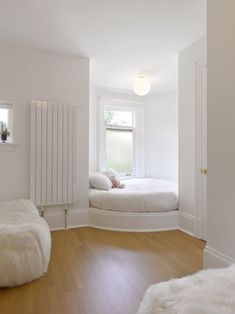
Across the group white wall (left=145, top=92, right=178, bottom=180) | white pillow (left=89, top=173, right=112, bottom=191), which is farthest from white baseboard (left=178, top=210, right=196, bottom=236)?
white wall (left=145, top=92, right=178, bottom=180)

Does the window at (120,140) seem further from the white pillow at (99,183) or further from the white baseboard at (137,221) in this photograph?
the white baseboard at (137,221)

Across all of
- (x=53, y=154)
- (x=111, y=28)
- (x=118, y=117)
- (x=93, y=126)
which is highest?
(x=111, y=28)

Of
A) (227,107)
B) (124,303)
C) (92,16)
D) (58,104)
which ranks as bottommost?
(124,303)

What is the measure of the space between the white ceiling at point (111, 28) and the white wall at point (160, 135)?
1507mm

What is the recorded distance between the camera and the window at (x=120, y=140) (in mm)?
4832

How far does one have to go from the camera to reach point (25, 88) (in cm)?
315

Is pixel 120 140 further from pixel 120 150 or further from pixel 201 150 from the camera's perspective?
pixel 201 150

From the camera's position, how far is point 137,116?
5.21 meters

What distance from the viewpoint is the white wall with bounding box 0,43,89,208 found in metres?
3.06

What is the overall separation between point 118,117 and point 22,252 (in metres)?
3.58

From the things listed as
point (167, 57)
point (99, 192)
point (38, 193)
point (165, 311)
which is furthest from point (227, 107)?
point (38, 193)

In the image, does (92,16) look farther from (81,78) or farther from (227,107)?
(227,107)

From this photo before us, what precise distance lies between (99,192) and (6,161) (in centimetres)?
131

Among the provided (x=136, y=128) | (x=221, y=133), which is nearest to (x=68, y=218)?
(x=221, y=133)
